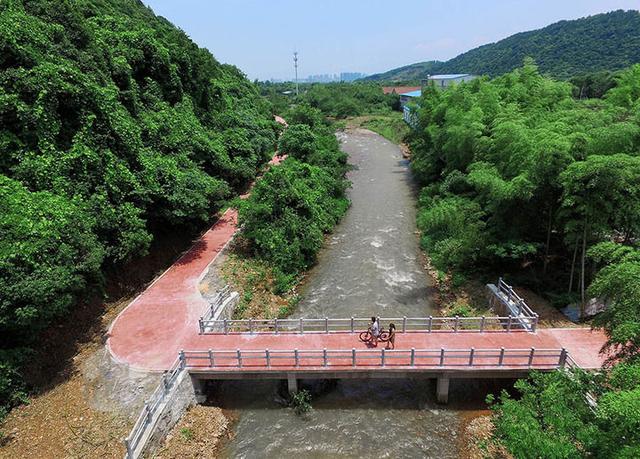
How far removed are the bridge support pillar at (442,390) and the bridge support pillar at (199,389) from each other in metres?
9.14

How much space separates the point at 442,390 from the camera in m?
14.8

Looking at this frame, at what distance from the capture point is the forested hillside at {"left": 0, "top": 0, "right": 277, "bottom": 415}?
13.3 meters

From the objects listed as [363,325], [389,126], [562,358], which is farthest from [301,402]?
[389,126]

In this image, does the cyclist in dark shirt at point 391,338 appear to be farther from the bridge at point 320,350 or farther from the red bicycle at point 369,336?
the red bicycle at point 369,336

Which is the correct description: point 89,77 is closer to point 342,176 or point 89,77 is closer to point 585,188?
point 585,188

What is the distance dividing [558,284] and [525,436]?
13055 millimetres

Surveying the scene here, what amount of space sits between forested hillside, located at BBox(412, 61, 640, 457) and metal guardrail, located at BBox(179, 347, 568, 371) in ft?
3.87

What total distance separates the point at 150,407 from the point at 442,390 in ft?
34.3

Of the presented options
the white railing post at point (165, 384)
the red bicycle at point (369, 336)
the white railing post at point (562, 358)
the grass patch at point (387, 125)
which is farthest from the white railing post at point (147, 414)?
the grass patch at point (387, 125)

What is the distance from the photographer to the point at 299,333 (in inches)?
656

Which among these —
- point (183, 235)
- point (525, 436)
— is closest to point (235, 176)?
point (183, 235)

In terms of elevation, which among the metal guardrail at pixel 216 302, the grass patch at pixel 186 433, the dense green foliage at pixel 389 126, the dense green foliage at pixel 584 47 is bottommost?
the grass patch at pixel 186 433

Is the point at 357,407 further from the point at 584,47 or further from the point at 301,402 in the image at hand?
the point at 584,47

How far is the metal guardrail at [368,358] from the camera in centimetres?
1429
